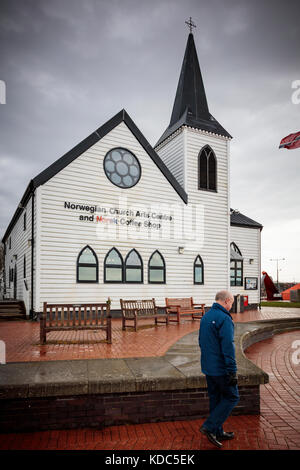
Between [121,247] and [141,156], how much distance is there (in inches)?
171

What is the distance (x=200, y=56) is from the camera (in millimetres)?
22344

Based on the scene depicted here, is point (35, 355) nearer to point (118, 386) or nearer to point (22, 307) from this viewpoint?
point (118, 386)

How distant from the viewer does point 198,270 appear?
17422 mm

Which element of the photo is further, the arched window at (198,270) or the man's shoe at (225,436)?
the arched window at (198,270)

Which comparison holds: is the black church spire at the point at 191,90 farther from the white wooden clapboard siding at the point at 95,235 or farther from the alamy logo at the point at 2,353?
the alamy logo at the point at 2,353

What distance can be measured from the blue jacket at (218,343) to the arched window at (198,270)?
1326 centimetres

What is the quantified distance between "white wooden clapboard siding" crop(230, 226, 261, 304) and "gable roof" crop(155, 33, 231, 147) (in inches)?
239

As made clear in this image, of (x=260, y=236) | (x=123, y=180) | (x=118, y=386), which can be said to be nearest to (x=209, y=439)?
(x=118, y=386)

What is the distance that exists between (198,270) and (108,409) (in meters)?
13.1

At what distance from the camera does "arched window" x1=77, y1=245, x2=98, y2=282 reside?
14320 millimetres

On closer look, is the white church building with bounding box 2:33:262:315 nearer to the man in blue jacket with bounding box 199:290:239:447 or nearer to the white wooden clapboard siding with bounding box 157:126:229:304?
the white wooden clapboard siding with bounding box 157:126:229:304

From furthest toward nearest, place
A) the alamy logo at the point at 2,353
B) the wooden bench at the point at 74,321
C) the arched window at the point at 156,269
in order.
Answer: the arched window at the point at 156,269, the wooden bench at the point at 74,321, the alamy logo at the point at 2,353

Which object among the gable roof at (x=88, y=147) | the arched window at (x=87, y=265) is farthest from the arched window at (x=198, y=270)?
the arched window at (x=87, y=265)

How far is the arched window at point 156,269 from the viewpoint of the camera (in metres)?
16.0
